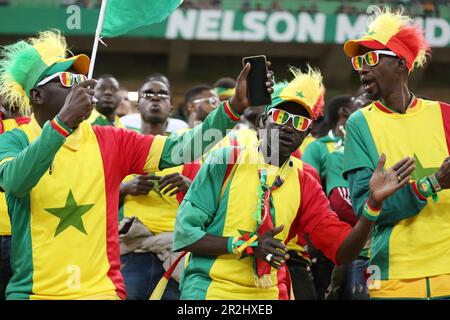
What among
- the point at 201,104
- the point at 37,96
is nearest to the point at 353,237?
the point at 37,96

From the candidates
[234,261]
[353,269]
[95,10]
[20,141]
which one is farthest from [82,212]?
[95,10]

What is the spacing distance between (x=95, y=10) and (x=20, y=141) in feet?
53.9

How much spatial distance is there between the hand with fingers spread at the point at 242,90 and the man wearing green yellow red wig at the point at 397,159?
0.74 metres

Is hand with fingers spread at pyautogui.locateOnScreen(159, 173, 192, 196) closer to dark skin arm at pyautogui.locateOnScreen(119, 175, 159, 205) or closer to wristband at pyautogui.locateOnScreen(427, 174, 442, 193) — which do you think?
dark skin arm at pyautogui.locateOnScreen(119, 175, 159, 205)

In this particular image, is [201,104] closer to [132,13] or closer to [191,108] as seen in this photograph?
[191,108]

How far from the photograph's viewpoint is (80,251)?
15.9 ft

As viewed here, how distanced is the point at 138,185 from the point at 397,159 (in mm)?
2485

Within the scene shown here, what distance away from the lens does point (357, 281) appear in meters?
7.58

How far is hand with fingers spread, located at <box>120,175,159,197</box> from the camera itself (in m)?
6.81

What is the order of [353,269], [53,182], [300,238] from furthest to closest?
[353,269]
[300,238]
[53,182]

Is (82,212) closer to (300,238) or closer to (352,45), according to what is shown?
(352,45)

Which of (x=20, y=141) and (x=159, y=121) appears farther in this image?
(x=159, y=121)

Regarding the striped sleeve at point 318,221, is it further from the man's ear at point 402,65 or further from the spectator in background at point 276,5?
the spectator in background at point 276,5
